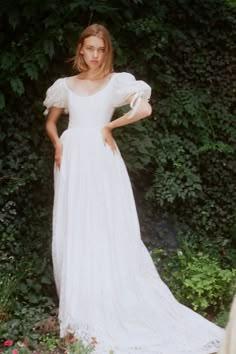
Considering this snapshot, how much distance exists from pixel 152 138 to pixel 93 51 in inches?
65.5

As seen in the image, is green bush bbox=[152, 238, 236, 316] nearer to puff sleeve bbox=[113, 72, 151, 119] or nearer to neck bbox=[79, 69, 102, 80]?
puff sleeve bbox=[113, 72, 151, 119]

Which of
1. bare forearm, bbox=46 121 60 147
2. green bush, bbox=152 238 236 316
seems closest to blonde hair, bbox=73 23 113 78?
bare forearm, bbox=46 121 60 147

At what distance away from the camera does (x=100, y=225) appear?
444cm

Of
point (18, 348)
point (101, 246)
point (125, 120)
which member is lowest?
point (18, 348)

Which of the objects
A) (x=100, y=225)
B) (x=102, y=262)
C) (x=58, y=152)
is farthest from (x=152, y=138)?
(x=102, y=262)

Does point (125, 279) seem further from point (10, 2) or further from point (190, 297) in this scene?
point (10, 2)

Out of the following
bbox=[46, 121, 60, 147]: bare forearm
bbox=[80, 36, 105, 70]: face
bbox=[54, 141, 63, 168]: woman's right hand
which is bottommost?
bbox=[54, 141, 63, 168]: woman's right hand

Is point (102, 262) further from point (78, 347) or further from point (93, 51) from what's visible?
point (93, 51)

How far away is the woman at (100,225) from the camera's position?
4363 mm

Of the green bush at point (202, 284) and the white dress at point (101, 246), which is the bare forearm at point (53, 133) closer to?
the white dress at point (101, 246)

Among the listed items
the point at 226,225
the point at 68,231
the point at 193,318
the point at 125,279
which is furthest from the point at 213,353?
the point at 226,225

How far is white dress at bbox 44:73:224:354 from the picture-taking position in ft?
14.3

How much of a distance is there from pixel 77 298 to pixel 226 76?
9.96ft

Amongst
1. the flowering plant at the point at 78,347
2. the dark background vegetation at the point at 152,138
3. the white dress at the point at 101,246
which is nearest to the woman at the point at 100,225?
the white dress at the point at 101,246
